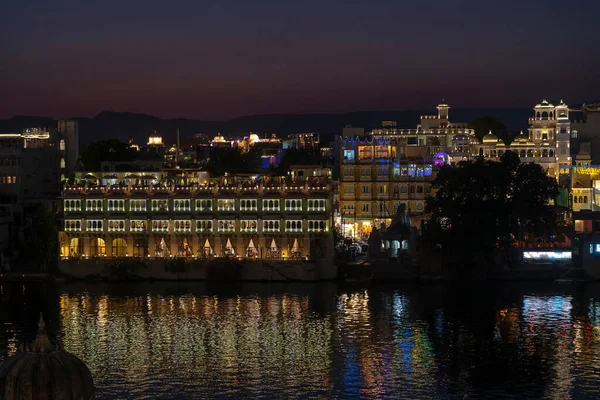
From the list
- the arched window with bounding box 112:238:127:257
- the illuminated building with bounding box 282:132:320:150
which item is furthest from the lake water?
the illuminated building with bounding box 282:132:320:150

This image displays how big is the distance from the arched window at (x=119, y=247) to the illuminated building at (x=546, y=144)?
40796mm

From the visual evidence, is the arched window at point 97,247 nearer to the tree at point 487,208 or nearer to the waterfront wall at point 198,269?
the waterfront wall at point 198,269

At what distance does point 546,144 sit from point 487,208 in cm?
3260

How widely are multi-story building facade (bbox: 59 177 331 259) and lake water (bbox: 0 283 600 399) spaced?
5.67m

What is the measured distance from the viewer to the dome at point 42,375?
2727 cm

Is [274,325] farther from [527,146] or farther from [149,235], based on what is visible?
[527,146]

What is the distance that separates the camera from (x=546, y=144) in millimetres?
120500

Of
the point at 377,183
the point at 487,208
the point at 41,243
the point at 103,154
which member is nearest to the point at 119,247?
the point at 41,243

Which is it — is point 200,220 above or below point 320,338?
above

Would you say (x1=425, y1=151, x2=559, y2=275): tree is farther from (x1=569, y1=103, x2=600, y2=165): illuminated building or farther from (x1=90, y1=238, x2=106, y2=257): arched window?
(x1=569, y1=103, x2=600, y2=165): illuminated building

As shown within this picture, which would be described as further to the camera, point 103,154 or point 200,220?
point 103,154

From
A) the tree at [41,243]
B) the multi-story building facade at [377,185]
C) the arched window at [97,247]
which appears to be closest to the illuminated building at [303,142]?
the multi-story building facade at [377,185]

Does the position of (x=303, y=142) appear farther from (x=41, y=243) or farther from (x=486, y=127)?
(x=41, y=243)

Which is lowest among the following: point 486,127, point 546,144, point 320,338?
point 320,338
